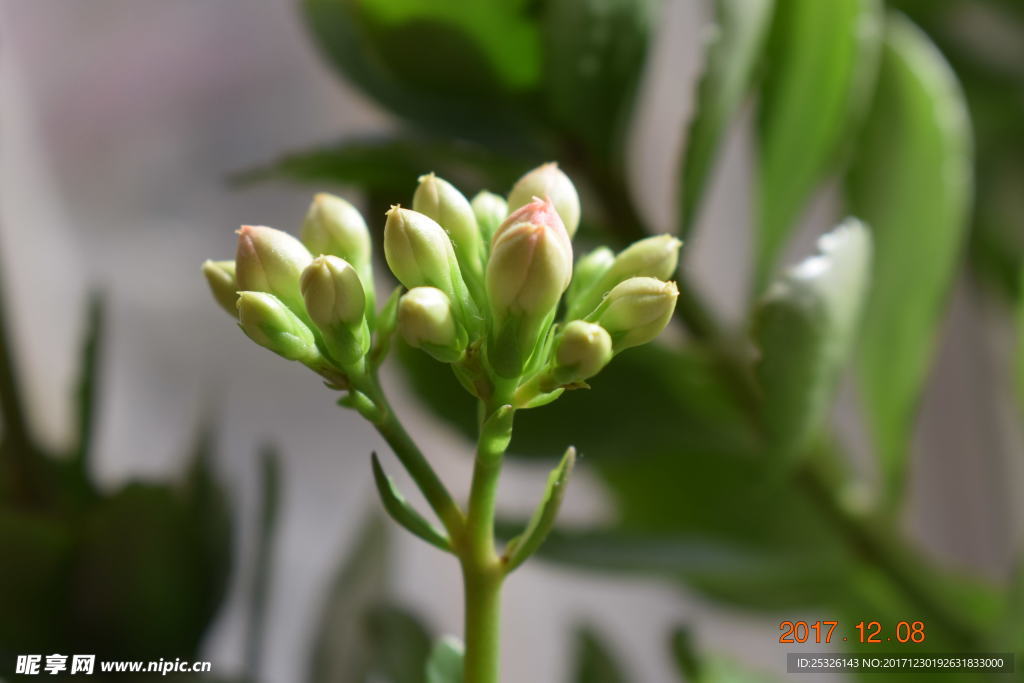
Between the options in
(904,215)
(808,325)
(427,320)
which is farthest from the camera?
(904,215)

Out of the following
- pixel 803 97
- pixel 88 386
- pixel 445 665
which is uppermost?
pixel 803 97

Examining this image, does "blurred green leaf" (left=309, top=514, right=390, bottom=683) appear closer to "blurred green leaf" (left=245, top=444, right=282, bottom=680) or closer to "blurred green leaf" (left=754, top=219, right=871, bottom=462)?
Answer: "blurred green leaf" (left=245, top=444, right=282, bottom=680)

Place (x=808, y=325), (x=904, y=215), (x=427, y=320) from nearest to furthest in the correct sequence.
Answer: (x=427, y=320) < (x=808, y=325) < (x=904, y=215)

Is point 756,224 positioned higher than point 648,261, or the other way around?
point 756,224

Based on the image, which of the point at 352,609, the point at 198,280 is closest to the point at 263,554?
the point at 352,609

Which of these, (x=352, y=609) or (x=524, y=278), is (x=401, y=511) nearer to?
(x=524, y=278)

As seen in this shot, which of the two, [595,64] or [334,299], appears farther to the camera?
[595,64]

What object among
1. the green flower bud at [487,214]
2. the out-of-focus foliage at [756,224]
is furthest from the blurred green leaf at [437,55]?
the green flower bud at [487,214]

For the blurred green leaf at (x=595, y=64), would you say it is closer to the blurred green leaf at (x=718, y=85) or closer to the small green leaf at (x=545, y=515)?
the blurred green leaf at (x=718, y=85)
